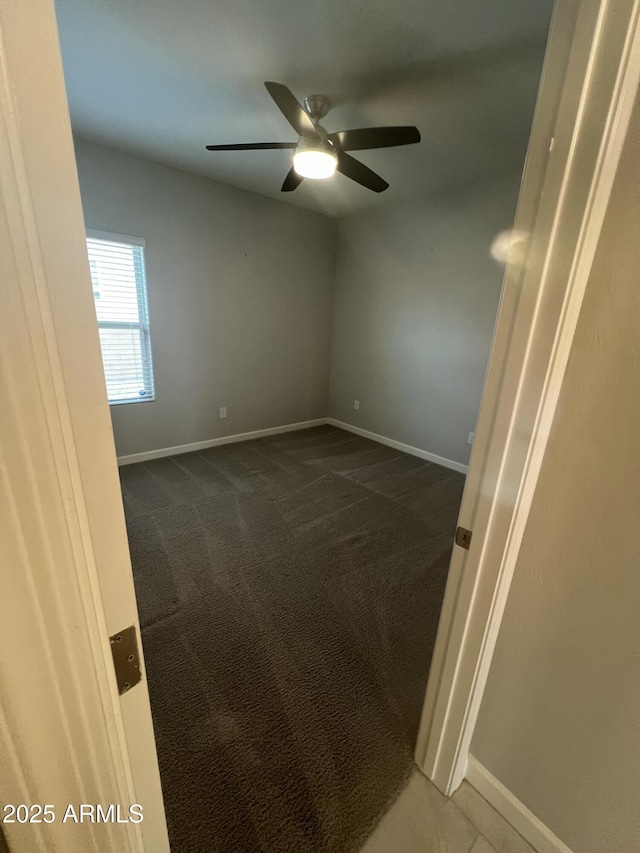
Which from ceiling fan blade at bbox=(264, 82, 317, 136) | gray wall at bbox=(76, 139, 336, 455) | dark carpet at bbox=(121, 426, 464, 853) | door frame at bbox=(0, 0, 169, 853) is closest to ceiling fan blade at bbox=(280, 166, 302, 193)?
ceiling fan blade at bbox=(264, 82, 317, 136)

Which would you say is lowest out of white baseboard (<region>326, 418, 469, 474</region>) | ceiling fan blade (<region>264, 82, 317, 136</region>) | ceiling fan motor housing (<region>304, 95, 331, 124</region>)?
white baseboard (<region>326, 418, 469, 474</region>)

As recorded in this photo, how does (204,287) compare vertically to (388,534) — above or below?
above

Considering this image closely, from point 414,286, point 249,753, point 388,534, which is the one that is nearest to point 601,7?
point 249,753

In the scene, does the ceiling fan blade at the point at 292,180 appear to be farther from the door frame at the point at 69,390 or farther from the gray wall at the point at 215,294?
the door frame at the point at 69,390

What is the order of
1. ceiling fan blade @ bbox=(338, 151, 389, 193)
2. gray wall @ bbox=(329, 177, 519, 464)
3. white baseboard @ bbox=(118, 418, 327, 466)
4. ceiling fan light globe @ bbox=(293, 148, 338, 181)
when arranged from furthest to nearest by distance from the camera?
1. white baseboard @ bbox=(118, 418, 327, 466)
2. gray wall @ bbox=(329, 177, 519, 464)
3. ceiling fan blade @ bbox=(338, 151, 389, 193)
4. ceiling fan light globe @ bbox=(293, 148, 338, 181)

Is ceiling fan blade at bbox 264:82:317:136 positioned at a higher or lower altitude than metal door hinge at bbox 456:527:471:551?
higher

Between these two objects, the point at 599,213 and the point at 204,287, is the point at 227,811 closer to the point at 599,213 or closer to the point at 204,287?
the point at 599,213

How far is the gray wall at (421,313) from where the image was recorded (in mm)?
3172

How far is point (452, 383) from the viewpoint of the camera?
3.54 m

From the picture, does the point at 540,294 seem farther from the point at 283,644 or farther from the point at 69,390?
A: the point at 283,644

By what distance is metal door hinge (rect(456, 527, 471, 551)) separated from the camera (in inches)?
35.9

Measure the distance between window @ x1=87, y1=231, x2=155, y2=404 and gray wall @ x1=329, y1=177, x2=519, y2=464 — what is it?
7.56ft

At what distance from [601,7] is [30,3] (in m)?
0.86

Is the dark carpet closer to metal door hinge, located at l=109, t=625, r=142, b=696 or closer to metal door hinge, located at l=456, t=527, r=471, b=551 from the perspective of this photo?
metal door hinge, located at l=456, t=527, r=471, b=551
